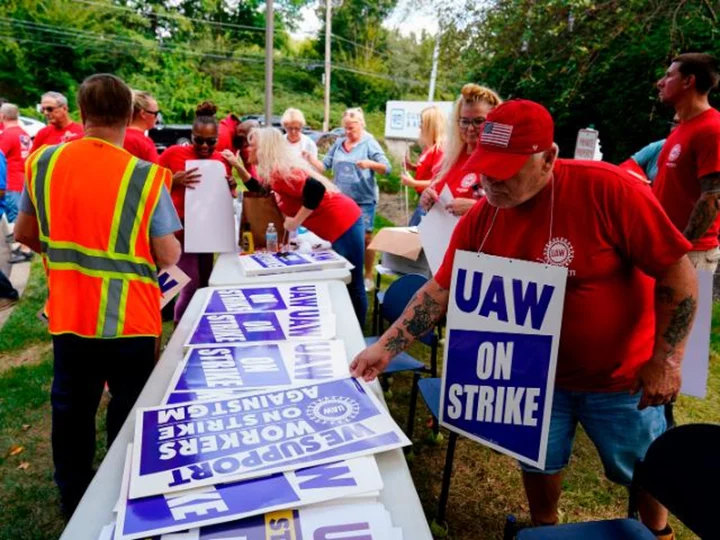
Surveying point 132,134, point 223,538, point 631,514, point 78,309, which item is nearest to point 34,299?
point 132,134

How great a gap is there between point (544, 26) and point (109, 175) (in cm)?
630

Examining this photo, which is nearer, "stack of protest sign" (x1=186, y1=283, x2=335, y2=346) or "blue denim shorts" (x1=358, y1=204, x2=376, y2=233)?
"stack of protest sign" (x1=186, y1=283, x2=335, y2=346)

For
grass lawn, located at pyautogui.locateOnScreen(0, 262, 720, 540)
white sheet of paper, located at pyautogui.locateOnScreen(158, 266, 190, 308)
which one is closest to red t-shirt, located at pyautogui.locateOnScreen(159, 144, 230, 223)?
white sheet of paper, located at pyautogui.locateOnScreen(158, 266, 190, 308)

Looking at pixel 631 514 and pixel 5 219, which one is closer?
pixel 631 514

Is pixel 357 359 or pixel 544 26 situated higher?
pixel 544 26

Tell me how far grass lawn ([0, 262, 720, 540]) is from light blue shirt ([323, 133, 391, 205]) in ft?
7.02

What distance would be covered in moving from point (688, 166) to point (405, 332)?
207cm

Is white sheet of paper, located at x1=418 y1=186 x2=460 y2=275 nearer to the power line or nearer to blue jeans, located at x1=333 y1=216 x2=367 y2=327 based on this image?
blue jeans, located at x1=333 y1=216 x2=367 y2=327

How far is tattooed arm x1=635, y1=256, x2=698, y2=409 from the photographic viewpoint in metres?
1.45

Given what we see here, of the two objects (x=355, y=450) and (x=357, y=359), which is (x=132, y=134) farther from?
(x=355, y=450)

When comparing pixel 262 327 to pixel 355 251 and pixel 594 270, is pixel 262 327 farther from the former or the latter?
pixel 355 251

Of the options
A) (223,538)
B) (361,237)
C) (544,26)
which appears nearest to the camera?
(223,538)

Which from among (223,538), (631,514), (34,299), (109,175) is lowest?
(34,299)

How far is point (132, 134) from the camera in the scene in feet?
10.9
